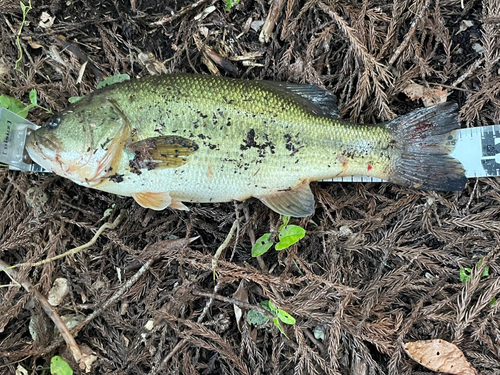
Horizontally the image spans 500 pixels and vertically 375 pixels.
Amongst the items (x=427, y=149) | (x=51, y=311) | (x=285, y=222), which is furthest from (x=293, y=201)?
(x=51, y=311)

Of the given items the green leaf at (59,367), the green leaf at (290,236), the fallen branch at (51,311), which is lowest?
the green leaf at (59,367)

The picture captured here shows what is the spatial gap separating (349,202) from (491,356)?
153 centimetres

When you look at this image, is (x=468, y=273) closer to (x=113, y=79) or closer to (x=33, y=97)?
(x=113, y=79)

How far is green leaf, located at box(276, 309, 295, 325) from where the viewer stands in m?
2.53

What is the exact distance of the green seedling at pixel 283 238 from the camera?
2.67 m

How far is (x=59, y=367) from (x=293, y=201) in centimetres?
222

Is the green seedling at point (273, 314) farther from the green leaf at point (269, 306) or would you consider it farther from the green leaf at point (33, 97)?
the green leaf at point (33, 97)

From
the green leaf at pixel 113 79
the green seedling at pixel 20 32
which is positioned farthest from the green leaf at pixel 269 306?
the green seedling at pixel 20 32

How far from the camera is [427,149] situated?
272 cm

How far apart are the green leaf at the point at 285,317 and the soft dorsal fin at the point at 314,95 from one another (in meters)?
1.57

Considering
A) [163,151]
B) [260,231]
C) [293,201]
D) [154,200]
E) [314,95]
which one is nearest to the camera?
[163,151]

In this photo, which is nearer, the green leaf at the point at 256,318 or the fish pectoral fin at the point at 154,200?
the fish pectoral fin at the point at 154,200

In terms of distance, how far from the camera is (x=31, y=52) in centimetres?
318

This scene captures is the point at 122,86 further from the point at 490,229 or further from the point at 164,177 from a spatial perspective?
the point at 490,229
